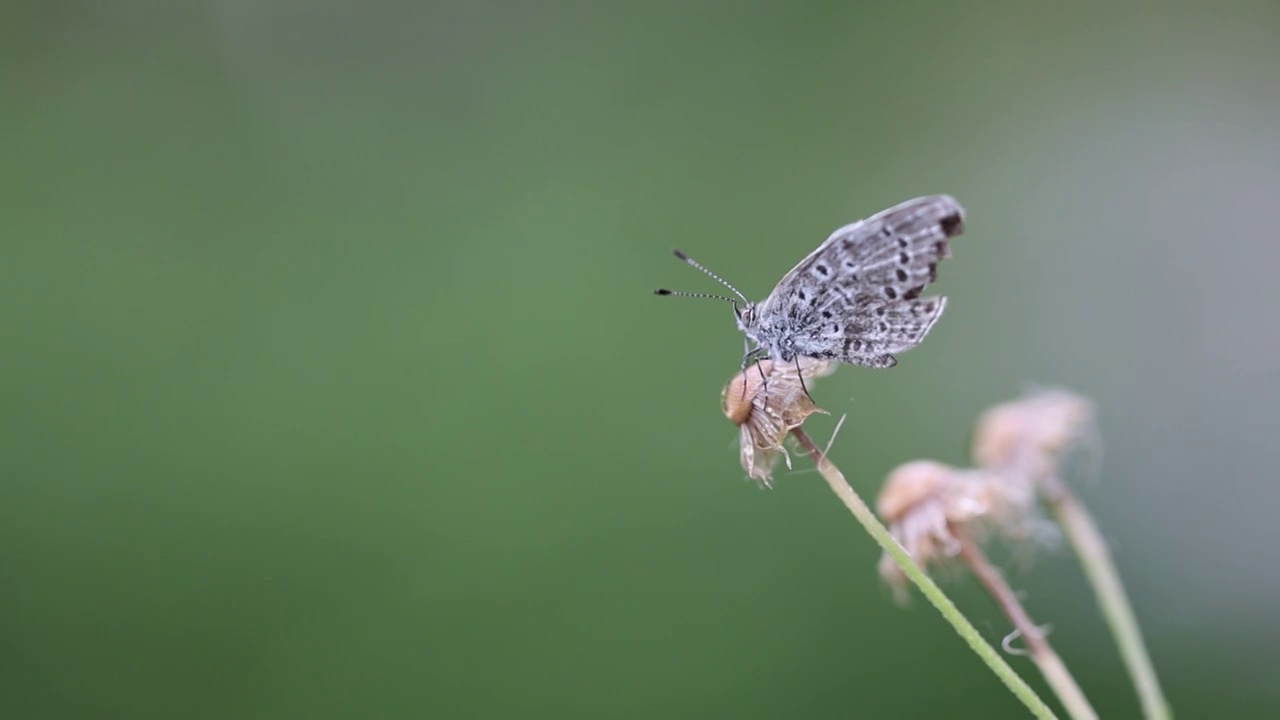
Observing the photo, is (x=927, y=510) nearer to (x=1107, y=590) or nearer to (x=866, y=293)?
(x=1107, y=590)

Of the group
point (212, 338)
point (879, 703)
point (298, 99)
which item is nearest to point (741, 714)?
point (879, 703)

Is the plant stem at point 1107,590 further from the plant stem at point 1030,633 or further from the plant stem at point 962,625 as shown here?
the plant stem at point 962,625

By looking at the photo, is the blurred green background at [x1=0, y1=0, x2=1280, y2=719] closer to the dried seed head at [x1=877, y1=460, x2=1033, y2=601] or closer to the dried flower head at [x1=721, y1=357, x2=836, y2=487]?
the dried seed head at [x1=877, y1=460, x2=1033, y2=601]

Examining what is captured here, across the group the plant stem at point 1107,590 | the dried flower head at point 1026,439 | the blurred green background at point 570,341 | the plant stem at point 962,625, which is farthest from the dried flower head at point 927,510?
the blurred green background at point 570,341

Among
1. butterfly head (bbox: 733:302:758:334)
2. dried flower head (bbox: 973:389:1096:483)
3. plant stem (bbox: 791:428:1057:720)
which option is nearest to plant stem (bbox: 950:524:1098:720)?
plant stem (bbox: 791:428:1057:720)

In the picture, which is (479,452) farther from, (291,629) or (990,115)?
(990,115)

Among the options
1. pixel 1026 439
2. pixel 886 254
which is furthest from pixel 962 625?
pixel 1026 439
